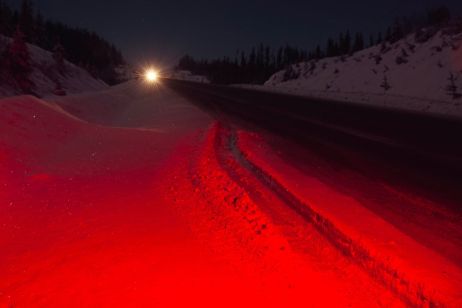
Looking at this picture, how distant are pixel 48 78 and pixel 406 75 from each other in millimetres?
40364

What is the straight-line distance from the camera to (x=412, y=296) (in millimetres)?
3012

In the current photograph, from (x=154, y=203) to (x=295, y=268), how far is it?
94.5 inches

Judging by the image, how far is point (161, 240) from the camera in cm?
400

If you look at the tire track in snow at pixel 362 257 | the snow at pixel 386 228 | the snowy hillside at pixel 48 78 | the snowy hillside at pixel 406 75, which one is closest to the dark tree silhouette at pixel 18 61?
the snowy hillside at pixel 48 78

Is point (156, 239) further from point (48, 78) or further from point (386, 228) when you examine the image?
point (48, 78)

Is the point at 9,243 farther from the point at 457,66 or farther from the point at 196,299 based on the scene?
the point at 457,66

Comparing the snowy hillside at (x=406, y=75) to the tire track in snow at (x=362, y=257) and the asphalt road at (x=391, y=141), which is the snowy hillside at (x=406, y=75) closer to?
the asphalt road at (x=391, y=141)

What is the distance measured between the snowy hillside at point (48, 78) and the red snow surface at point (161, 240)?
Result: 2987 centimetres

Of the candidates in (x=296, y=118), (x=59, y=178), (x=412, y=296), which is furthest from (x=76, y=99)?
(x=412, y=296)

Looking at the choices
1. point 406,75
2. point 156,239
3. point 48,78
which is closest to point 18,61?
point 48,78

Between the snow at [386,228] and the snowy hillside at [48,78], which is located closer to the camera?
the snow at [386,228]

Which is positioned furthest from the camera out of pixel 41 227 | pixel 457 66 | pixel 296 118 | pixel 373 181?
pixel 457 66

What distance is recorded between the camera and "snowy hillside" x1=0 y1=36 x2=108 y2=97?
33.0 meters

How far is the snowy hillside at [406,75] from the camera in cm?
2231
